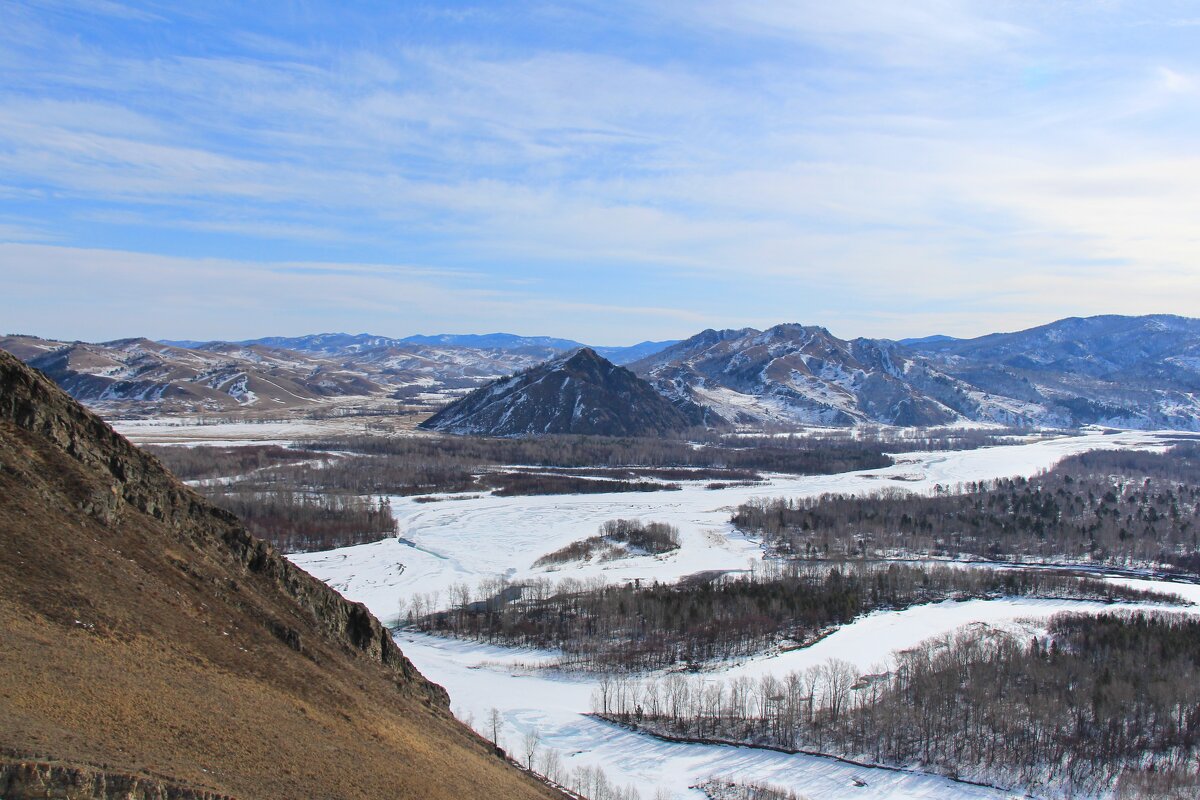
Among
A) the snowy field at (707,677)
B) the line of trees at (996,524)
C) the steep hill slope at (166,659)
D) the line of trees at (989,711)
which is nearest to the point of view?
the steep hill slope at (166,659)

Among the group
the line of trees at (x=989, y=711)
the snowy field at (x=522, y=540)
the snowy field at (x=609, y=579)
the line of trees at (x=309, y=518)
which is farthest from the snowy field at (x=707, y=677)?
the line of trees at (x=309, y=518)

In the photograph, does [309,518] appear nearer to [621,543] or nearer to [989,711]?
[621,543]

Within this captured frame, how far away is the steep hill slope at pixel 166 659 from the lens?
19.4 m

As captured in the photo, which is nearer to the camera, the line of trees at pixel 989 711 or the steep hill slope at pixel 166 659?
the steep hill slope at pixel 166 659

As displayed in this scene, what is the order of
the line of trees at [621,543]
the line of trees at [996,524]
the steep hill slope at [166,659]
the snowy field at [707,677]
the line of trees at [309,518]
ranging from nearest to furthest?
the steep hill slope at [166,659]
the snowy field at [707,677]
the line of trees at [621,543]
the line of trees at [309,518]
the line of trees at [996,524]

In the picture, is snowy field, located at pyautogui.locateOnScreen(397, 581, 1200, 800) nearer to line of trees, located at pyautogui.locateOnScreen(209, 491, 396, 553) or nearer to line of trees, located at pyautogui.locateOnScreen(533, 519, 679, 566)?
line of trees, located at pyautogui.locateOnScreen(533, 519, 679, 566)

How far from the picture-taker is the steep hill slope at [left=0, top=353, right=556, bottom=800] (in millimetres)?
19422

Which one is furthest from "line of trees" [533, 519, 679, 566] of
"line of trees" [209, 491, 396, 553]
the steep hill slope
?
the steep hill slope

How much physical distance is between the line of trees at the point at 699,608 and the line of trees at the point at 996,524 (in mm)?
16747

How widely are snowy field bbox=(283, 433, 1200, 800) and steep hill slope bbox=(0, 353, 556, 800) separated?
57.7 feet

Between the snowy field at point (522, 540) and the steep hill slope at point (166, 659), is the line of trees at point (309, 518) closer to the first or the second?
the snowy field at point (522, 540)

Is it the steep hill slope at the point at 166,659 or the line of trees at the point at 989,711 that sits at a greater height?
the steep hill slope at the point at 166,659

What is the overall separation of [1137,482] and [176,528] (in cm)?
19028

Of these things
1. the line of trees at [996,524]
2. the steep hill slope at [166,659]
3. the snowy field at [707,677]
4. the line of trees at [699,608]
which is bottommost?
the snowy field at [707,677]
